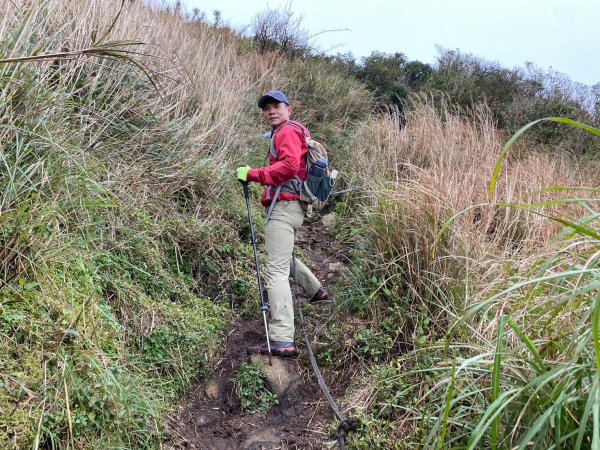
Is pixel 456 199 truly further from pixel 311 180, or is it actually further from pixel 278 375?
pixel 278 375

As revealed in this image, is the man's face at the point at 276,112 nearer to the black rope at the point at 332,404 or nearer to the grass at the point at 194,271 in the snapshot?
the grass at the point at 194,271

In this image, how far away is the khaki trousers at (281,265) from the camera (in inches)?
182

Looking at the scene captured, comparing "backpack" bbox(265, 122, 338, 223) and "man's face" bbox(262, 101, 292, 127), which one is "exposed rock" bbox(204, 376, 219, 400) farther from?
"man's face" bbox(262, 101, 292, 127)

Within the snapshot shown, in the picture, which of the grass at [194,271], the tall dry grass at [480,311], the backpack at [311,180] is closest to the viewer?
the tall dry grass at [480,311]

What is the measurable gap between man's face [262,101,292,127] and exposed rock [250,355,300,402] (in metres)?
2.01

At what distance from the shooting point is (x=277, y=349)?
4570 mm

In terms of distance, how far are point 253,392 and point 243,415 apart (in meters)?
0.19

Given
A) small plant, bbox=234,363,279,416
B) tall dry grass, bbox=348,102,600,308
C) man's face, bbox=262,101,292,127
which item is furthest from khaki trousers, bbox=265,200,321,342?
tall dry grass, bbox=348,102,600,308

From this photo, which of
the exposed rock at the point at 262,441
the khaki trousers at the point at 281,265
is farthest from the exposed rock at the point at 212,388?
the khaki trousers at the point at 281,265

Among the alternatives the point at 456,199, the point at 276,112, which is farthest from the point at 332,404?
the point at 276,112

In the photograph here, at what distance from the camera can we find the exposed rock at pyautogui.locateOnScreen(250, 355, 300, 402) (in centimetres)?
434

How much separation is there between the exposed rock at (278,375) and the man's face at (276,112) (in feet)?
6.59

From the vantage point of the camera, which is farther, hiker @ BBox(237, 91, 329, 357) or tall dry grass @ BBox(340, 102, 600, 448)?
hiker @ BBox(237, 91, 329, 357)

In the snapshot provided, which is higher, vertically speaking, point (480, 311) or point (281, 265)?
point (480, 311)
